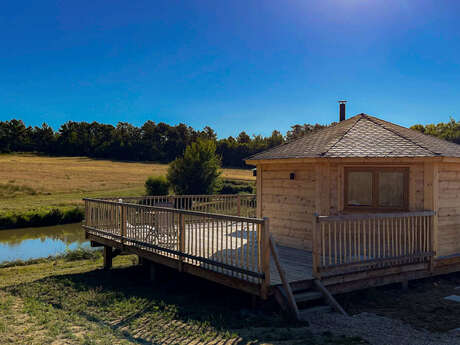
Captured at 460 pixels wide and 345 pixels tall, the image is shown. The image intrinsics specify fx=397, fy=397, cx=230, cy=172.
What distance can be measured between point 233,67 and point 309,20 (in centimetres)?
1291

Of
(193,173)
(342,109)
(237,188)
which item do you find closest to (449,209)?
(342,109)

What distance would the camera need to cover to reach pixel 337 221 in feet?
22.2

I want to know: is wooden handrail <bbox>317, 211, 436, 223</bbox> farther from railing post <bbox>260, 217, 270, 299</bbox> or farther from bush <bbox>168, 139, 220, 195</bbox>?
bush <bbox>168, 139, 220, 195</bbox>

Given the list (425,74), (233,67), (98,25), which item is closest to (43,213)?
(98,25)

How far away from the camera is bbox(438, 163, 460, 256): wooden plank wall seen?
8531 millimetres

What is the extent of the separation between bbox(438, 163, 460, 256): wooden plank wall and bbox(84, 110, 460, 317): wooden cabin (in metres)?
0.02

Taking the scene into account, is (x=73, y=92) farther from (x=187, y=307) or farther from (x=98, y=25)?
(x=187, y=307)

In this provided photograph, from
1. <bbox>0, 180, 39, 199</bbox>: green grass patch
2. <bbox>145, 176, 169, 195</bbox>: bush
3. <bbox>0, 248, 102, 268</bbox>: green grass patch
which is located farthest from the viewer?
<bbox>0, 180, 39, 199</bbox>: green grass patch

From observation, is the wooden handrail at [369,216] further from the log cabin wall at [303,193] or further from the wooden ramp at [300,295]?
the wooden ramp at [300,295]

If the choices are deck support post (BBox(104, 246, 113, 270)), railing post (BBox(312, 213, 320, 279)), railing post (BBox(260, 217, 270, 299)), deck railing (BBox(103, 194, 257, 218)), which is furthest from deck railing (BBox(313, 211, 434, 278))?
deck support post (BBox(104, 246, 113, 270))

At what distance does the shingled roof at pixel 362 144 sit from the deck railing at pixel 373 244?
4.53ft

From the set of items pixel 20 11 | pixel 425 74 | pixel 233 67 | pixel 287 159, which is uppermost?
pixel 20 11

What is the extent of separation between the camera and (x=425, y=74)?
2314 centimetres

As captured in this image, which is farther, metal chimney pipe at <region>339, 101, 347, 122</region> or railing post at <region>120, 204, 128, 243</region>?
metal chimney pipe at <region>339, 101, 347, 122</region>
